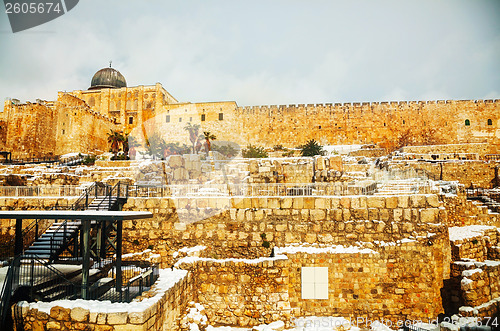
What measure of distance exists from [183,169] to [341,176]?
29.4ft

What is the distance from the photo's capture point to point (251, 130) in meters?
39.7

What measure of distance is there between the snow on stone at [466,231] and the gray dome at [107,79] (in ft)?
157

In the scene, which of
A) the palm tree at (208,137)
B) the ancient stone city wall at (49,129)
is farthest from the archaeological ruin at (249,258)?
the ancient stone city wall at (49,129)

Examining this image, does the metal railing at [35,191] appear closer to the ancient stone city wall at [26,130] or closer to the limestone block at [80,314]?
the limestone block at [80,314]

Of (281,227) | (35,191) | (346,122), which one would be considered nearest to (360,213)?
(281,227)

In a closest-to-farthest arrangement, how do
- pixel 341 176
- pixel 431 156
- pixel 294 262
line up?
pixel 294 262, pixel 341 176, pixel 431 156

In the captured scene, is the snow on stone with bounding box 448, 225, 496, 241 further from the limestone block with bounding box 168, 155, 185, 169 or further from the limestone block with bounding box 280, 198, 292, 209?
the limestone block with bounding box 168, 155, 185, 169

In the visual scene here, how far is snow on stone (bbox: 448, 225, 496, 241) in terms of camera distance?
11211mm

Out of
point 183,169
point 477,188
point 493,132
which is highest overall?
point 493,132

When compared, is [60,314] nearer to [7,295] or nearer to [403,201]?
[7,295]

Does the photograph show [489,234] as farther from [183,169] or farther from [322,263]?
[183,169]

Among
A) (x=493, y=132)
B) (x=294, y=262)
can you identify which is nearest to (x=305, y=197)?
(x=294, y=262)

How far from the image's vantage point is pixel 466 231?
1231 centimetres

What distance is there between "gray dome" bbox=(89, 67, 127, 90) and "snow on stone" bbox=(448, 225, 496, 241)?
47991 millimetres
